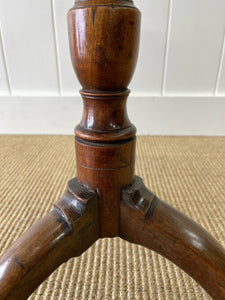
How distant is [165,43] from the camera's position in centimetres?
96

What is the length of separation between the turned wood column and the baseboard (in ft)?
2.45

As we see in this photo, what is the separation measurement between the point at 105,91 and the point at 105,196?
14cm

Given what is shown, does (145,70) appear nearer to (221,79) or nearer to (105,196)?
(221,79)

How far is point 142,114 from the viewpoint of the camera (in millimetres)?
1054

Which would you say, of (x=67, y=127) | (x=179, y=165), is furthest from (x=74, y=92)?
(x=179, y=165)

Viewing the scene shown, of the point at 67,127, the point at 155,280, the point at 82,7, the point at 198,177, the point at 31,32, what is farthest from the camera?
the point at 67,127

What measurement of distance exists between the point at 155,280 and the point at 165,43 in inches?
33.5

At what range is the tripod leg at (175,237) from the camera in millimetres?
321

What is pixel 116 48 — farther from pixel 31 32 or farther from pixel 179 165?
pixel 31 32

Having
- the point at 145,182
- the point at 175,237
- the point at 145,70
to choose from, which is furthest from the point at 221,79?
the point at 175,237

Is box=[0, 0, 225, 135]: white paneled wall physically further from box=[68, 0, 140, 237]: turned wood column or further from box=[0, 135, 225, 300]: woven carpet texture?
box=[68, 0, 140, 237]: turned wood column

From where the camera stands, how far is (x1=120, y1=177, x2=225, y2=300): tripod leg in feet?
1.05

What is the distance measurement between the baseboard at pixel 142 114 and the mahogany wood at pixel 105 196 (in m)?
0.73

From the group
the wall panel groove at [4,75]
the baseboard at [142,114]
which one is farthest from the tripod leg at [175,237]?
the wall panel groove at [4,75]
